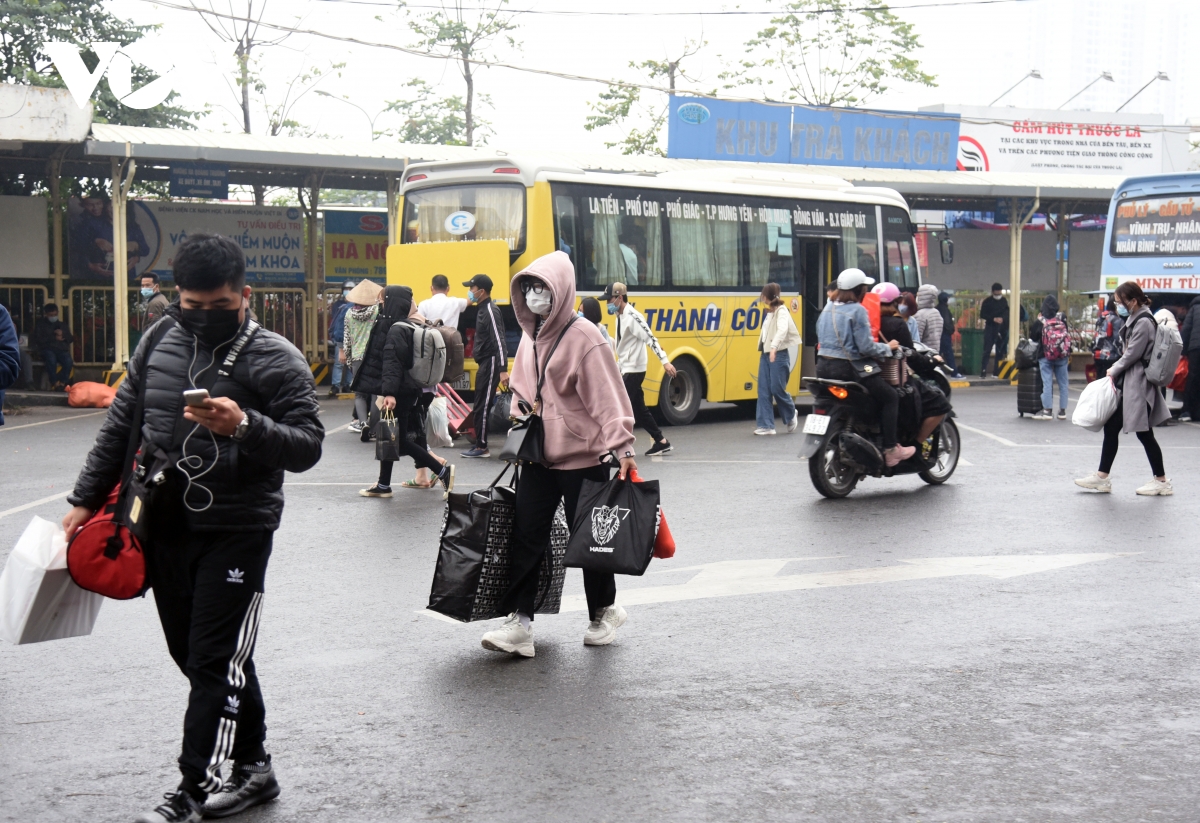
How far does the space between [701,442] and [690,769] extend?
1065cm

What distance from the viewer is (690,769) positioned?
167 inches

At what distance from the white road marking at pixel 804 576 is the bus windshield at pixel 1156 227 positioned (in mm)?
13029

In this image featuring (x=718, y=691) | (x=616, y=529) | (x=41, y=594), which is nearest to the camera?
(x=41, y=594)

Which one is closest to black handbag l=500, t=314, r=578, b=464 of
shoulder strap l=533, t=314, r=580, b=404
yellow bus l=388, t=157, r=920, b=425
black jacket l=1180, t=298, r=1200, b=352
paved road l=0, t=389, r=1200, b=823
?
shoulder strap l=533, t=314, r=580, b=404

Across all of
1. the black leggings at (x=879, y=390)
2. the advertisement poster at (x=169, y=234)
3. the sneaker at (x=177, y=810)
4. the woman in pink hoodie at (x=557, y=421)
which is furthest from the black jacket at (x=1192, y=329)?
the sneaker at (x=177, y=810)

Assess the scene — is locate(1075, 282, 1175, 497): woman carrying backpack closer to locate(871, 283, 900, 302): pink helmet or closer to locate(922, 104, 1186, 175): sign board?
locate(871, 283, 900, 302): pink helmet

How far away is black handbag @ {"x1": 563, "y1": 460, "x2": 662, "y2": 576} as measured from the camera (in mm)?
5426

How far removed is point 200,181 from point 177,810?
1915 centimetres

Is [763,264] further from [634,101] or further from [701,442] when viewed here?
[634,101]

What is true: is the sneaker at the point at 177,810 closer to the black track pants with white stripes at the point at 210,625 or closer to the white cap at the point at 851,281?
the black track pants with white stripes at the point at 210,625

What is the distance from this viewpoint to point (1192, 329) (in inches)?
670

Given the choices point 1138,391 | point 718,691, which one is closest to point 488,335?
point 1138,391

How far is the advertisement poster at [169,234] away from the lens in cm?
2291

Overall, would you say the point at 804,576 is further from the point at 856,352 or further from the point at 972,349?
the point at 972,349
